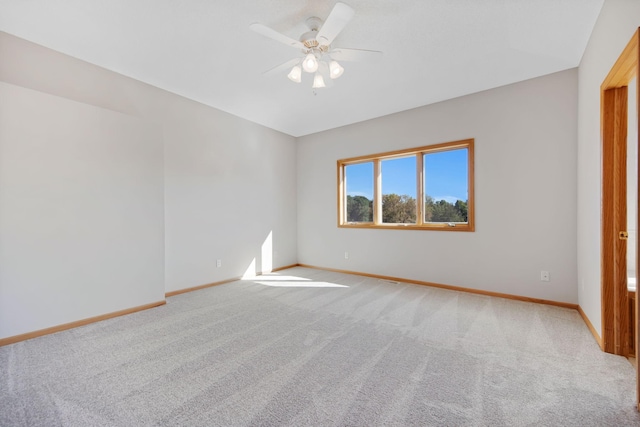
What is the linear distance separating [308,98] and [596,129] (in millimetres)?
3086

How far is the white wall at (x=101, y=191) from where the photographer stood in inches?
92.2

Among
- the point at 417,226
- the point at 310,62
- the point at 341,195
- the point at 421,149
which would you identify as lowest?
the point at 417,226

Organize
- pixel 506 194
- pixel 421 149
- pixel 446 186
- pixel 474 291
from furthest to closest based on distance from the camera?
pixel 421 149 → pixel 446 186 → pixel 474 291 → pixel 506 194

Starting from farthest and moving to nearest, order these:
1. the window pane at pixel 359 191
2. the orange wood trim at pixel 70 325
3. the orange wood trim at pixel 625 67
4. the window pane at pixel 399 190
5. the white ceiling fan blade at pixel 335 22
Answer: the window pane at pixel 359 191 < the window pane at pixel 399 190 < the orange wood trim at pixel 70 325 < the white ceiling fan blade at pixel 335 22 < the orange wood trim at pixel 625 67

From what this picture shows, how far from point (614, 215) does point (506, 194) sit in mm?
1349

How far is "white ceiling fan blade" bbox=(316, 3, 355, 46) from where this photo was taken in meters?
1.76

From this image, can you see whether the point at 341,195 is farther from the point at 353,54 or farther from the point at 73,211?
the point at 73,211

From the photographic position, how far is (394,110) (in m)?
4.17

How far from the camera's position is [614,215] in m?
2.03

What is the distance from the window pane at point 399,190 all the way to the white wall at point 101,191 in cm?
257

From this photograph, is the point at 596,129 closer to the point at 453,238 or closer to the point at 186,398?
the point at 453,238

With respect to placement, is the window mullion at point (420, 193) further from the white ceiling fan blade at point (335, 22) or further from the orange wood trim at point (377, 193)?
the white ceiling fan blade at point (335, 22)

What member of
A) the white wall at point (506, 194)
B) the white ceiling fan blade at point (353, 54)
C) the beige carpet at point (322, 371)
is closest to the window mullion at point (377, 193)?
the white wall at point (506, 194)

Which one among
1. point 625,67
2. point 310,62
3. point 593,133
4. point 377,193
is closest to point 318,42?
point 310,62
